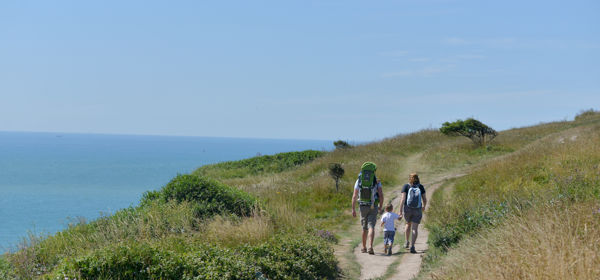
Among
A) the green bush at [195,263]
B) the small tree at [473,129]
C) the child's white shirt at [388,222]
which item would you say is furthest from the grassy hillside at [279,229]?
the small tree at [473,129]

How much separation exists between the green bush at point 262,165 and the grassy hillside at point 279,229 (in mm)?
17696

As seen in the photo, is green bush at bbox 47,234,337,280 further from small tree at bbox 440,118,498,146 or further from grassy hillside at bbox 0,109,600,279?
small tree at bbox 440,118,498,146

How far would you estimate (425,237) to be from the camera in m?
12.9

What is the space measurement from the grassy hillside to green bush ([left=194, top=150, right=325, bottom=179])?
1770cm

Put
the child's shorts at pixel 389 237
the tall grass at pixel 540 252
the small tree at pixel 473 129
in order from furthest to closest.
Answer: the small tree at pixel 473 129 < the child's shorts at pixel 389 237 < the tall grass at pixel 540 252

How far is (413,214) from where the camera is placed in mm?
11094

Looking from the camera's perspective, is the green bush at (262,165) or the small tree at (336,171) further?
the green bush at (262,165)

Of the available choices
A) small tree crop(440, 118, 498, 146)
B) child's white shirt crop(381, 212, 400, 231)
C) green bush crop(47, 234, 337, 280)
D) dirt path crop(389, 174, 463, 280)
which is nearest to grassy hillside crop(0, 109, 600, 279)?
green bush crop(47, 234, 337, 280)

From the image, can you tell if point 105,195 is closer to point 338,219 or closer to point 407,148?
point 407,148

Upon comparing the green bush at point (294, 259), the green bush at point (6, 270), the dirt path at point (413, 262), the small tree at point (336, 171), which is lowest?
the green bush at point (6, 270)

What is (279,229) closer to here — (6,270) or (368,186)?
(368,186)

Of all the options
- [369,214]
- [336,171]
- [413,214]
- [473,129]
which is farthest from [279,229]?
[473,129]

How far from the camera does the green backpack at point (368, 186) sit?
1088 centimetres

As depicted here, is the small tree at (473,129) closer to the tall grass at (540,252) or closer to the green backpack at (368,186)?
the green backpack at (368,186)
